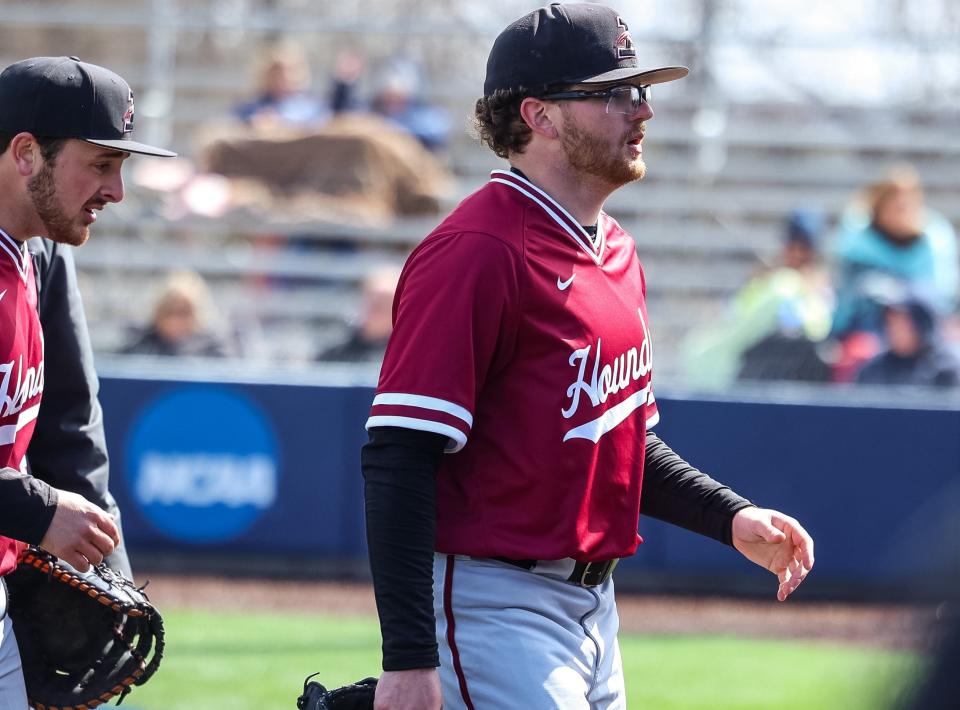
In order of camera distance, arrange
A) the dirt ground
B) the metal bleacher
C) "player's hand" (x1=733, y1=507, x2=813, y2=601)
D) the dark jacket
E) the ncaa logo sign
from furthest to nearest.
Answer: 1. the metal bleacher
2. the ncaa logo sign
3. the dirt ground
4. the dark jacket
5. "player's hand" (x1=733, y1=507, x2=813, y2=601)

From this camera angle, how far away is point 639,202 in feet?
40.0

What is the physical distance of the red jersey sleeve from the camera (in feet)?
8.84

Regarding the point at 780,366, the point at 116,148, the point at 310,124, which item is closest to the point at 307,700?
the point at 116,148

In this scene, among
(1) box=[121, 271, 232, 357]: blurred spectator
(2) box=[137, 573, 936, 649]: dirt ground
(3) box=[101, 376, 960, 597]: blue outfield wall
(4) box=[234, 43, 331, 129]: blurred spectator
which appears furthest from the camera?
(4) box=[234, 43, 331, 129]: blurred spectator

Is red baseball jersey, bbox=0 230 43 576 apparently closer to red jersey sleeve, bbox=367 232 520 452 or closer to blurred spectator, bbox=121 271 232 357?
red jersey sleeve, bbox=367 232 520 452

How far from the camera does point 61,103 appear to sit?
9.71 ft

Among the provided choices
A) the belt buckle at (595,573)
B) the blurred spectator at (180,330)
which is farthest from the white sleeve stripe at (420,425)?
the blurred spectator at (180,330)

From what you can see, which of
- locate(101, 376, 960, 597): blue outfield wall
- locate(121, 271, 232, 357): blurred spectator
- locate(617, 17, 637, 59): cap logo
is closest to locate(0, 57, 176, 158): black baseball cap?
locate(617, 17, 637, 59): cap logo

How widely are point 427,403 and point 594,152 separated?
0.65 metres

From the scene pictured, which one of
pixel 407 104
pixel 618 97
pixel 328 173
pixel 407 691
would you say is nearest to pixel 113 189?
pixel 618 97

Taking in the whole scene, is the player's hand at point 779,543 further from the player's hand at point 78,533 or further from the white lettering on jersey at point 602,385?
the player's hand at point 78,533

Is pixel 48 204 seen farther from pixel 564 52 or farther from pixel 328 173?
pixel 328 173

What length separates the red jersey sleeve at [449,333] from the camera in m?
2.69

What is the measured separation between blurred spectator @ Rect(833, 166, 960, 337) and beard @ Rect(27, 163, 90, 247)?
6.83 metres
